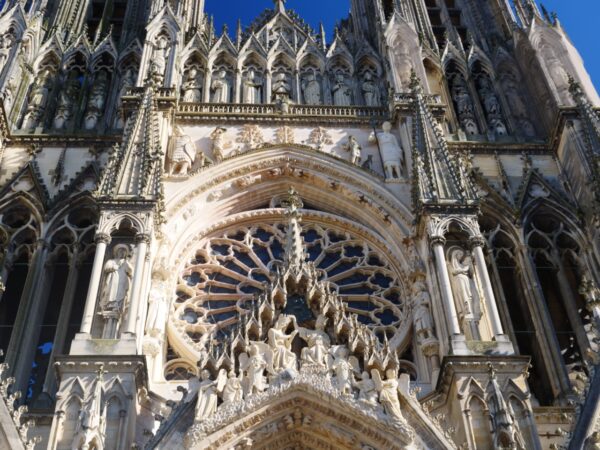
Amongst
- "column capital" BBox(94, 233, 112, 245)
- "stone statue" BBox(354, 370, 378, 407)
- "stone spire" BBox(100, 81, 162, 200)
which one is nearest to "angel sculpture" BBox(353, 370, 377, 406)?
"stone statue" BBox(354, 370, 378, 407)

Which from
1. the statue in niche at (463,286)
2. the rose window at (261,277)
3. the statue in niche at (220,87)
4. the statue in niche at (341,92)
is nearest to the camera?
the statue in niche at (463,286)

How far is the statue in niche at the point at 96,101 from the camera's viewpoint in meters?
18.2

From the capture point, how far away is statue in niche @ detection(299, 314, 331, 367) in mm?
11961

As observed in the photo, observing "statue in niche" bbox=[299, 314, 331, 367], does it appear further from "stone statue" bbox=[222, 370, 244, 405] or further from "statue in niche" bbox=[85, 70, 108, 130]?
"statue in niche" bbox=[85, 70, 108, 130]

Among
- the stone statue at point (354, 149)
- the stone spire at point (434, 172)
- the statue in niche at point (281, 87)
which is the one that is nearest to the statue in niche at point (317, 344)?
the stone spire at point (434, 172)

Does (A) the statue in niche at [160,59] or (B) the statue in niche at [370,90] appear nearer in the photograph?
(A) the statue in niche at [160,59]

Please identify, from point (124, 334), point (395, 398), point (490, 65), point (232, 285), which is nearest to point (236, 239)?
point (232, 285)

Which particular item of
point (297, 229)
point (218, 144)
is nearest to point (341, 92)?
point (218, 144)

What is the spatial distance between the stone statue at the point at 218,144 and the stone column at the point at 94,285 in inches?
143

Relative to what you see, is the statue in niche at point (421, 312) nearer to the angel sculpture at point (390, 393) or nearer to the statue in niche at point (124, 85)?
the angel sculpture at point (390, 393)

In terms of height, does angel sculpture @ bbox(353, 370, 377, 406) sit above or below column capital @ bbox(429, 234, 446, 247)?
below

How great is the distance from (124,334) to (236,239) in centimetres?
432

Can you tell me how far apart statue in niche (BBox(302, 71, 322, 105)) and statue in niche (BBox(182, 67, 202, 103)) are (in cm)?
213

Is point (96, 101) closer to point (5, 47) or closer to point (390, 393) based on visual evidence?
point (5, 47)
